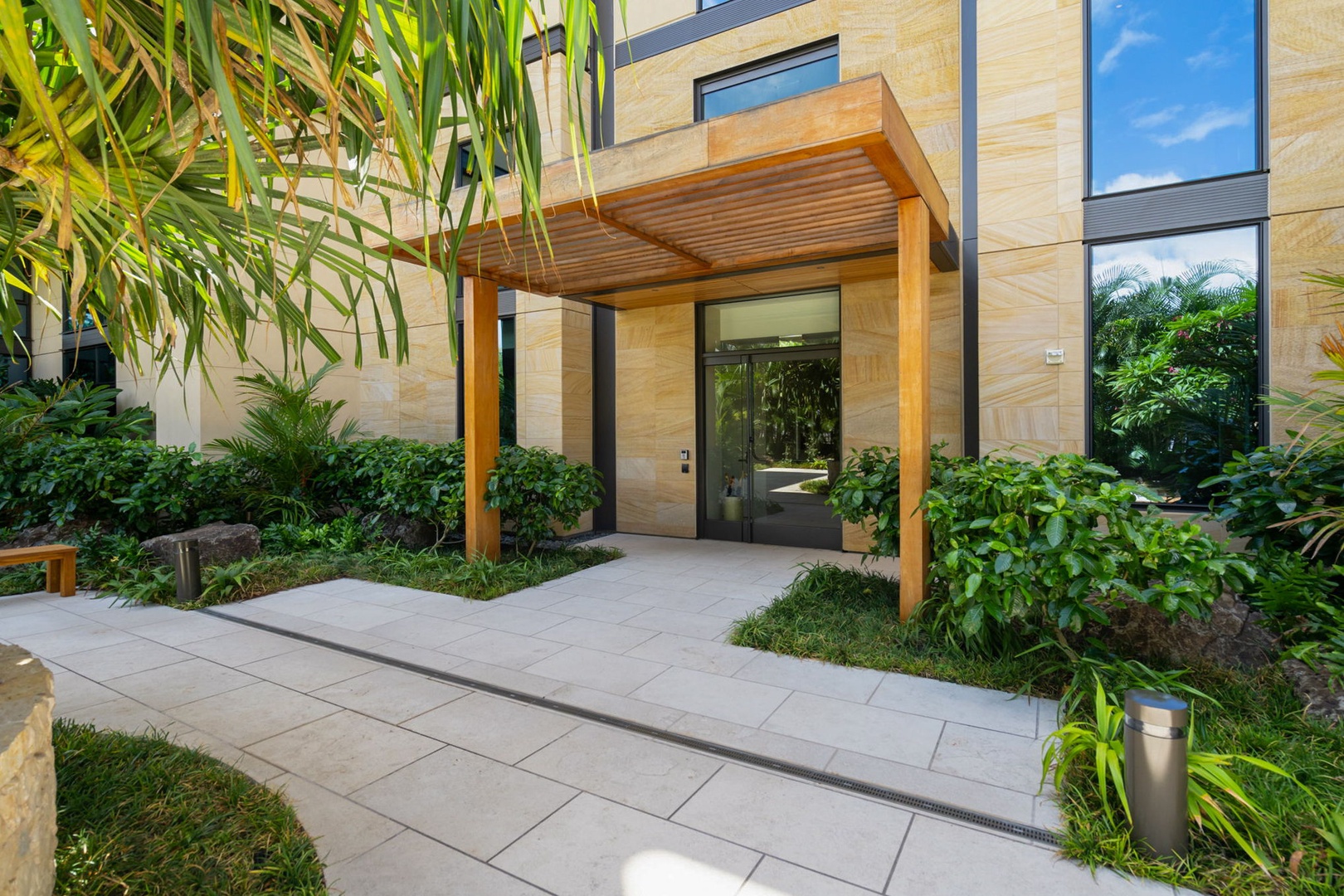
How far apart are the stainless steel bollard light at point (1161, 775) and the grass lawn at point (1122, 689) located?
0.24 feet

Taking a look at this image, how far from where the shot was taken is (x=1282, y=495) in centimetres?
397

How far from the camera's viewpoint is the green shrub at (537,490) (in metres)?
6.94

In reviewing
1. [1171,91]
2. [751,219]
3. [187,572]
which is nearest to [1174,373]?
[1171,91]

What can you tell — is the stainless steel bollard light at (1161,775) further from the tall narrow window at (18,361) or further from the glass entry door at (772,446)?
the tall narrow window at (18,361)

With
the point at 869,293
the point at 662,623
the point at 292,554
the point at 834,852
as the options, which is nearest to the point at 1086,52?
the point at 869,293

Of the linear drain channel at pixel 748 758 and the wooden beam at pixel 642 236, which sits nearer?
the linear drain channel at pixel 748 758

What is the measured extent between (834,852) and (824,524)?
5964 millimetres

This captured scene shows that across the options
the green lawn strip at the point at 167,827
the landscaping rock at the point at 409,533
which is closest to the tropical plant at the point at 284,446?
the landscaping rock at the point at 409,533

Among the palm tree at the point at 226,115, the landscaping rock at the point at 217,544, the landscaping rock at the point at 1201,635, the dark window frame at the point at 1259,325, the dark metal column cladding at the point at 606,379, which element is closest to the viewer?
the palm tree at the point at 226,115

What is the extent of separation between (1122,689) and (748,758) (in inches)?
73.4

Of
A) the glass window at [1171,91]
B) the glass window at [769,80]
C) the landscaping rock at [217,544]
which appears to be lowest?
the landscaping rock at [217,544]

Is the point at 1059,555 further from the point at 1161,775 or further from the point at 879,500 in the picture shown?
the point at 879,500

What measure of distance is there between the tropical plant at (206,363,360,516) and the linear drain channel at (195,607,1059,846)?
4853 mm

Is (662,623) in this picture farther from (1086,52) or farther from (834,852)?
(1086,52)
